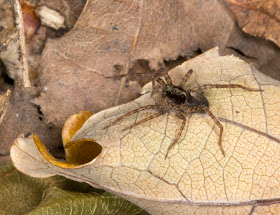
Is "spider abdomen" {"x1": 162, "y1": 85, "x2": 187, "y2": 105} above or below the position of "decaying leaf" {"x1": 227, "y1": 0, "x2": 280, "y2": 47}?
below

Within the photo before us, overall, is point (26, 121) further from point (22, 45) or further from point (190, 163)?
point (190, 163)

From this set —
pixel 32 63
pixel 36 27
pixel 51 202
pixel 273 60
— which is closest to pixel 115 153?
pixel 51 202

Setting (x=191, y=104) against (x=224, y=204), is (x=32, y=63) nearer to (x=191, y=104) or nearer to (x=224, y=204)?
(x=191, y=104)

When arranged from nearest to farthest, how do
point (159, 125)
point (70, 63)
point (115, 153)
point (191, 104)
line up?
point (115, 153), point (159, 125), point (191, 104), point (70, 63)

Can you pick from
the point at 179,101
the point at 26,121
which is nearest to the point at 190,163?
the point at 179,101

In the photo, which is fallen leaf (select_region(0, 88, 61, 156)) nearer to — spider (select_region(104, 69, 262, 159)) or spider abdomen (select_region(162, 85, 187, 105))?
spider (select_region(104, 69, 262, 159))

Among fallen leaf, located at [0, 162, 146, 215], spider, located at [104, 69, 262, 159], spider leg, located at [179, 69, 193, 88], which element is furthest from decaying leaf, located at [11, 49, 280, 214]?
spider leg, located at [179, 69, 193, 88]
